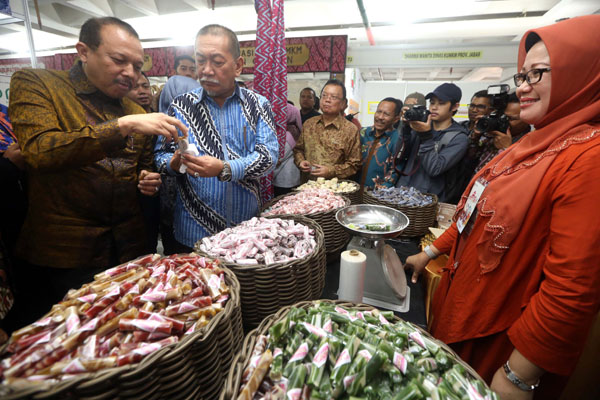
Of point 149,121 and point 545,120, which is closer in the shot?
point 545,120

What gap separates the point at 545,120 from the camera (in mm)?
900

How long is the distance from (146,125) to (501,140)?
2.24 metres

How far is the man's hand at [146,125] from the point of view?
1093mm

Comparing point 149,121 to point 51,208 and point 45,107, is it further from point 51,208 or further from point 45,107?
point 51,208

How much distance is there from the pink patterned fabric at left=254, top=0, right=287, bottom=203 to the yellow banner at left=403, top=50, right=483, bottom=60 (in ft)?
20.9

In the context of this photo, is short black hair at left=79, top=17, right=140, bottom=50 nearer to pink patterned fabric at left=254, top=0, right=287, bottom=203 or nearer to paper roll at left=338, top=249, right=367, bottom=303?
pink patterned fabric at left=254, top=0, right=287, bottom=203

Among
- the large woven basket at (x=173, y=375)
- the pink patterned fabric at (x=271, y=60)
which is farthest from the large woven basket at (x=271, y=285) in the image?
the pink patterned fabric at (x=271, y=60)

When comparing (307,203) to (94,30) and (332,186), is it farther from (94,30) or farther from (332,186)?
(94,30)

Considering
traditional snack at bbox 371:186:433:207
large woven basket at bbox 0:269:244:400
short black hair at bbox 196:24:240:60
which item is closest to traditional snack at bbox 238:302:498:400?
large woven basket at bbox 0:269:244:400

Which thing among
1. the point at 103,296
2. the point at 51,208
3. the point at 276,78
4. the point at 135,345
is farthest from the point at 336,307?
the point at 276,78

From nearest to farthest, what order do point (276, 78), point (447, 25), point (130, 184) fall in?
point (130, 184) < point (276, 78) < point (447, 25)

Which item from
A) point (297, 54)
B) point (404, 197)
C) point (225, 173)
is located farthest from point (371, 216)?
point (297, 54)

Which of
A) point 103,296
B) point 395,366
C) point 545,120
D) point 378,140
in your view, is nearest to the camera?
point 395,366

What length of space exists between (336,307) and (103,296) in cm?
68
